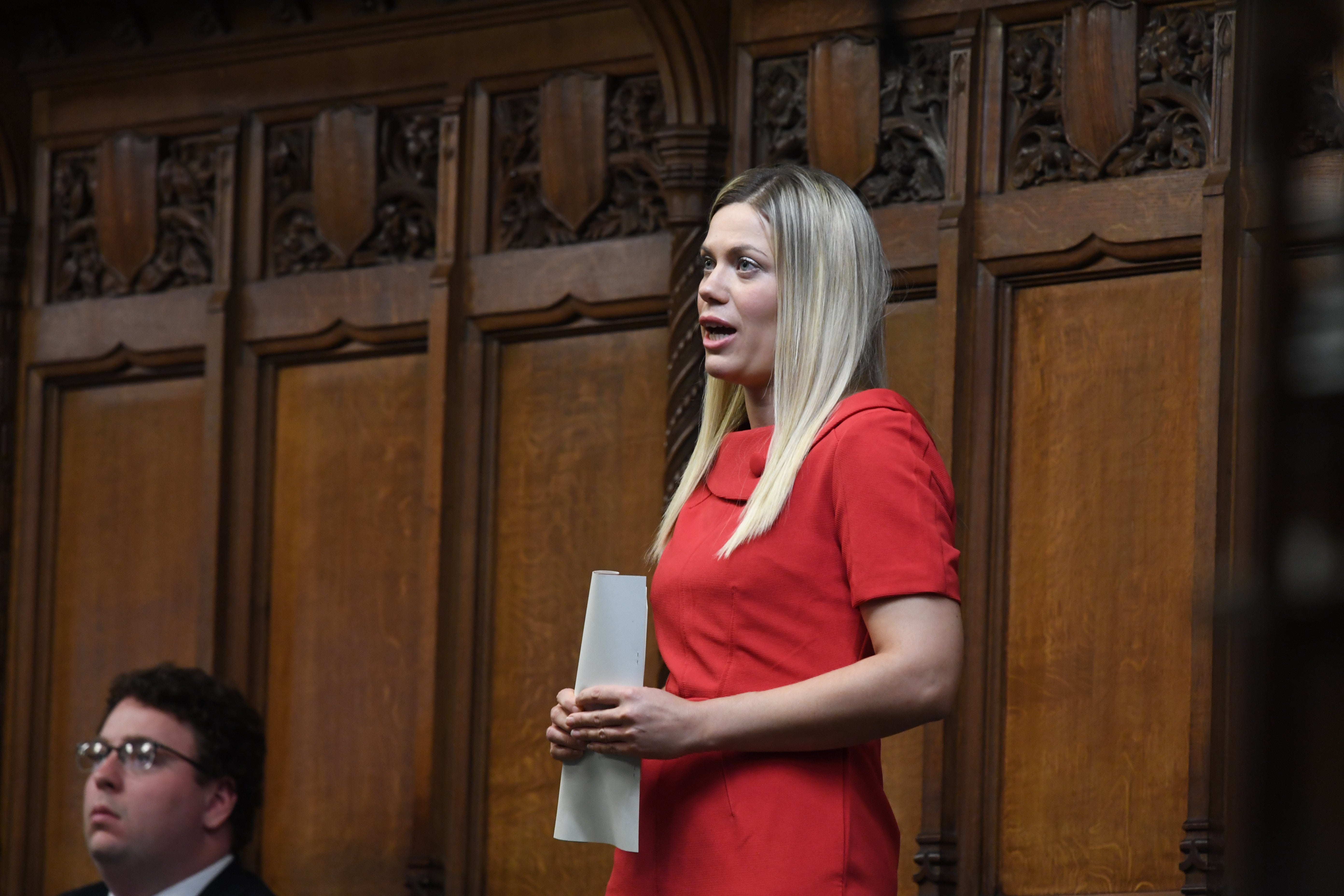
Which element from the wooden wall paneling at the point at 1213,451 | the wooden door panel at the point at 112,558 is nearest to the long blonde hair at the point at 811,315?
the wooden wall paneling at the point at 1213,451

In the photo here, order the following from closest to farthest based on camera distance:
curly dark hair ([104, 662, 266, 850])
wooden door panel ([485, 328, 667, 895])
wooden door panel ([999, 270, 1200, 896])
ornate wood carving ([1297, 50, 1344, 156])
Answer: ornate wood carving ([1297, 50, 1344, 156]) → wooden door panel ([999, 270, 1200, 896]) → curly dark hair ([104, 662, 266, 850]) → wooden door panel ([485, 328, 667, 895])

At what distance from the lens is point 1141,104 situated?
10.6 feet

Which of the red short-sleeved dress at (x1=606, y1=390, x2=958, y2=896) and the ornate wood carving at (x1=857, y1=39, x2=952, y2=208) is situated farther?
the ornate wood carving at (x1=857, y1=39, x2=952, y2=208)

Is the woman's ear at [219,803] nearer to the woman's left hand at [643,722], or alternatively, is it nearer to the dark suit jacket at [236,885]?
the dark suit jacket at [236,885]

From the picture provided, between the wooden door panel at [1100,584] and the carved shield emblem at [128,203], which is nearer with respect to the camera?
the wooden door panel at [1100,584]

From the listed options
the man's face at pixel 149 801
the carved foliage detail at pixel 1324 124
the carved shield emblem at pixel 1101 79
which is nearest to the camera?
the carved foliage detail at pixel 1324 124

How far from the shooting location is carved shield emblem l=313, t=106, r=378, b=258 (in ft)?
13.6

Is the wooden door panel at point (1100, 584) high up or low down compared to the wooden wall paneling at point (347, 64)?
down

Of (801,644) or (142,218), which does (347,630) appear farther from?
(801,644)

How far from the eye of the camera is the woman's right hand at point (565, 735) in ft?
6.06

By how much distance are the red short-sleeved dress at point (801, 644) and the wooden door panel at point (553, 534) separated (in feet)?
5.87

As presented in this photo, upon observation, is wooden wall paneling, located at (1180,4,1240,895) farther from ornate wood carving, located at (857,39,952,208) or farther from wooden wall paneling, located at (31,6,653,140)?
wooden wall paneling, located at (31,6,653,140)

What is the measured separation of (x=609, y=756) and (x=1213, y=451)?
1536 mm

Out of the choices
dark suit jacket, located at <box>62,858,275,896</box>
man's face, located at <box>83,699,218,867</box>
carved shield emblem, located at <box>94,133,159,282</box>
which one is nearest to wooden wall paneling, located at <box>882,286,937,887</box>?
dark suit jacket, located at <box>62,858,275,896</box>
